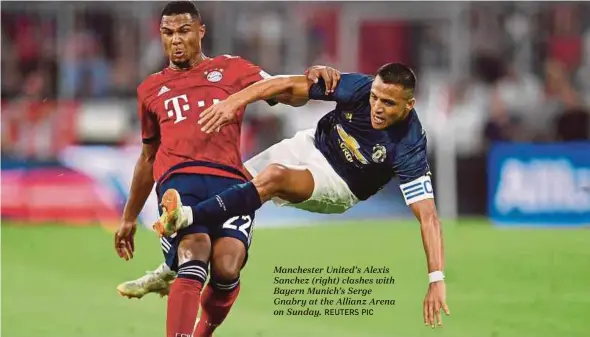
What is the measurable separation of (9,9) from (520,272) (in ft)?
30.3

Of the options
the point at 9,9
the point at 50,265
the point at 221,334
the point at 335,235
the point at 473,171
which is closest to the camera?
the point at 221,334

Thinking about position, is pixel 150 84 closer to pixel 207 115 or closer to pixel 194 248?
pixel 207 115

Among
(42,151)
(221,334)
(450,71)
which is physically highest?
(450,71)

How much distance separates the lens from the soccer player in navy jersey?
661 cm

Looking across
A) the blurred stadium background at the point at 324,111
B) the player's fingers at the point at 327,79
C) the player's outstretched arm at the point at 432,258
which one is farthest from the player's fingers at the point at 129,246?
the blurred stadium background at the point at 324,111

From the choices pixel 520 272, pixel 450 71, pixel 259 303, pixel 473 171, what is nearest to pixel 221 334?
pixel 259 303

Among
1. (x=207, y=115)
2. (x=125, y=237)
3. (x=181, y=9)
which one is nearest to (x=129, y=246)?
(x=125, y=237)

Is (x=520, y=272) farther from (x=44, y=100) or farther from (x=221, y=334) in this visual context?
(x=44, y=100)

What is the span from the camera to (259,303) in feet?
32.4

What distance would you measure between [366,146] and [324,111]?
8.67 metres

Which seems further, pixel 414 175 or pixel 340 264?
pixel 340 264

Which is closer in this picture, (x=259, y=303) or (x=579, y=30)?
(x=259, y=303)

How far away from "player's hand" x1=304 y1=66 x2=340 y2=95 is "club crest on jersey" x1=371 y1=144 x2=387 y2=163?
0.45 meters

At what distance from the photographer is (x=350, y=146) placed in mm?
7477
